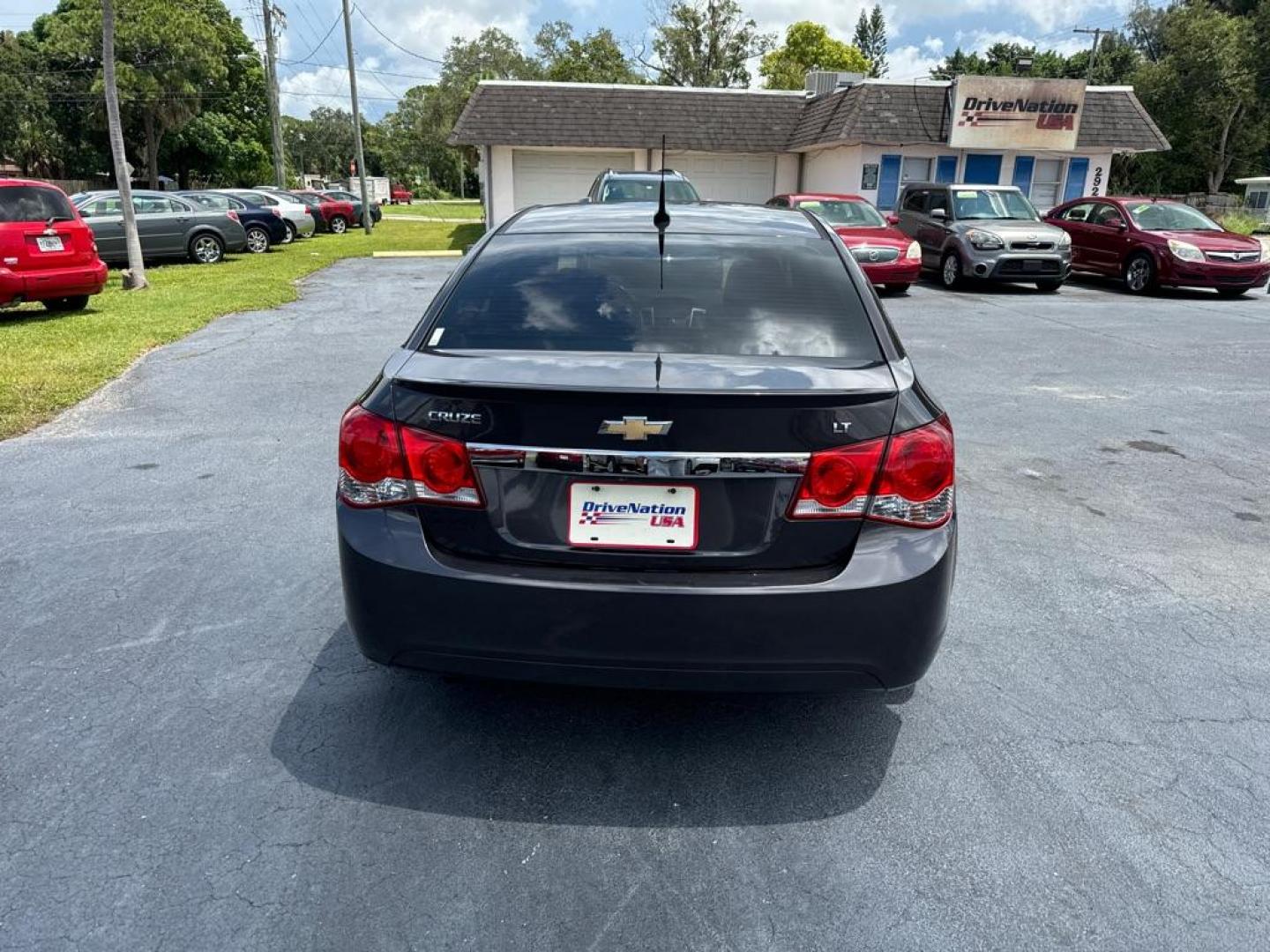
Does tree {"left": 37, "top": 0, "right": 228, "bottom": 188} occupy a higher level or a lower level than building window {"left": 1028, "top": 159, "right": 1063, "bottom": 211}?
higher

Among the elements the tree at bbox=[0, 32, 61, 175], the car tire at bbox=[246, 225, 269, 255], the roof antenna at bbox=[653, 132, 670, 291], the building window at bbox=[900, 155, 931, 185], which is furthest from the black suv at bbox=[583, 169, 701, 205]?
the tree at bbox=[0, 32, 61, 175]

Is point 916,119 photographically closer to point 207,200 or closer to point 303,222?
point 207,200

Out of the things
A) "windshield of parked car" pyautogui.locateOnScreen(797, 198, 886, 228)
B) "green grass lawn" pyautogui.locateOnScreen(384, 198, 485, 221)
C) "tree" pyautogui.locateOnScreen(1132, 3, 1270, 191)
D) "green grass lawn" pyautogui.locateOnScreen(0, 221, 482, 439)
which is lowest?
"green grass lawn" pyautogui.locateOnScreen(384, 198, 485, 221)

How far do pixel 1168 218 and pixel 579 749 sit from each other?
53.8ft

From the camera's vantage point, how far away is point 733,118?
1026 inches

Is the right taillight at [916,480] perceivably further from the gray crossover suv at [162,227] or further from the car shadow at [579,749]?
the gray crossover suv at [162,227]

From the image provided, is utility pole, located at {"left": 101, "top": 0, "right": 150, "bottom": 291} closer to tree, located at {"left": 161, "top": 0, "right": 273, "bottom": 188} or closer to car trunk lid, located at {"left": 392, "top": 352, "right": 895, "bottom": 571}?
car trunk lid, located at {"left": 392, "top": 352, "right": 895, "bottom": 571}

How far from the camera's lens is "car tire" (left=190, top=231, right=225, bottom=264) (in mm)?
19266

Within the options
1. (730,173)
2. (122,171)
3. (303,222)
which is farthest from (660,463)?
(303,222)

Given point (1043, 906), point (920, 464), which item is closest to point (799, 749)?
point (1043, 906)

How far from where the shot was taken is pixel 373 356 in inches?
356

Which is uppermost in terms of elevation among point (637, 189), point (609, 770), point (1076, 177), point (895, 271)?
point (1076, 177)

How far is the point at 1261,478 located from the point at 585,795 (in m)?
5.07

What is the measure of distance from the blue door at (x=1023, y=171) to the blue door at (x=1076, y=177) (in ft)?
3.58
